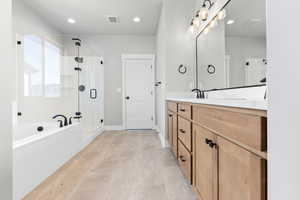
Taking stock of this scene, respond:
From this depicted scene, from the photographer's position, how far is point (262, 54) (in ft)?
4.46

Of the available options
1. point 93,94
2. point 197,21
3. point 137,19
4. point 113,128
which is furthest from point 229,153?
point 113,128

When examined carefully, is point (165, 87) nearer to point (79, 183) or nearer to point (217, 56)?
point (217, 56)

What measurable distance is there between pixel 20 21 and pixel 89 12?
48.6 inches

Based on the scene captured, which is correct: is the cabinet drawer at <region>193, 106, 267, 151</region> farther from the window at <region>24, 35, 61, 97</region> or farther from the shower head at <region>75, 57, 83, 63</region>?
the shower head at <region>75, 57, 83, 63</region>

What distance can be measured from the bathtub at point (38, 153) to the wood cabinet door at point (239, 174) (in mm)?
1623

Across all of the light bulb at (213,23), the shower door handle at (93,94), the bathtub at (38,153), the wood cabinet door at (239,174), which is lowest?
the bathtub at (38,153)

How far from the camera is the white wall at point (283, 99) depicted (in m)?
0.41

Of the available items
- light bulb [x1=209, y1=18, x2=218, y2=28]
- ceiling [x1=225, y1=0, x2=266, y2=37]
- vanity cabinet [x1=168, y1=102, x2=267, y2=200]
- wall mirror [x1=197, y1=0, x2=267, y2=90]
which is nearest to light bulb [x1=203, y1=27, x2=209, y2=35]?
wall mirror [x1=197, y1=0, x2=267, y2=90]

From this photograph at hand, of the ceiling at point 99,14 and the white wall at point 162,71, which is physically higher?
the ceiling at point 99,14

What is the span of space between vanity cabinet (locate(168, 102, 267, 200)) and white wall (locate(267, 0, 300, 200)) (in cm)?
13

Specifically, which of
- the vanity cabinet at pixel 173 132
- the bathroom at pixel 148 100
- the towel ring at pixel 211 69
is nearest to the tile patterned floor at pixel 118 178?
the bathroom at pixel 148 100

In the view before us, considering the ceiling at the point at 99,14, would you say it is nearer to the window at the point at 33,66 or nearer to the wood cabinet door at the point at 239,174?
the window at the point at 33,66

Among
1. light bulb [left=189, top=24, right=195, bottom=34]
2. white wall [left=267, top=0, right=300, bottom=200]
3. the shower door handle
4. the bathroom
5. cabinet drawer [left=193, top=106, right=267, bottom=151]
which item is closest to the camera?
white wall [left=267, top=0, right=300, bottom=200]

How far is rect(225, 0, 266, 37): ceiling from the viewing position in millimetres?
1331
